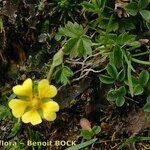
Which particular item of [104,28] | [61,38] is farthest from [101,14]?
[61,38]

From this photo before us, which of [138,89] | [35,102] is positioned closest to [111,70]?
[138,89]

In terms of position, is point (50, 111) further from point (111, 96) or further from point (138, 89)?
point (138, 89)

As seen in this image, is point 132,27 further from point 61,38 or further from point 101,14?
point 61,38

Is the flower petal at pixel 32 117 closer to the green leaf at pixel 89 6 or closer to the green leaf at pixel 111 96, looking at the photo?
the green leaf at pixel 111 96

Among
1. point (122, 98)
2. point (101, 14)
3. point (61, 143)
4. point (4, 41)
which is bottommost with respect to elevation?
point (61, 143)

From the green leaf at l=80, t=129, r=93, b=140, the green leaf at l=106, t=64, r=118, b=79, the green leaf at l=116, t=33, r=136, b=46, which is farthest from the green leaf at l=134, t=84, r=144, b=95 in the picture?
the green leaf at l=80, t=129, r=93, b=140

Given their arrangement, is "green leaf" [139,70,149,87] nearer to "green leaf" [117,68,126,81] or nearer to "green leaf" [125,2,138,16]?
"green leaf" [117,68,126,81]

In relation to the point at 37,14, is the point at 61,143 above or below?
below
